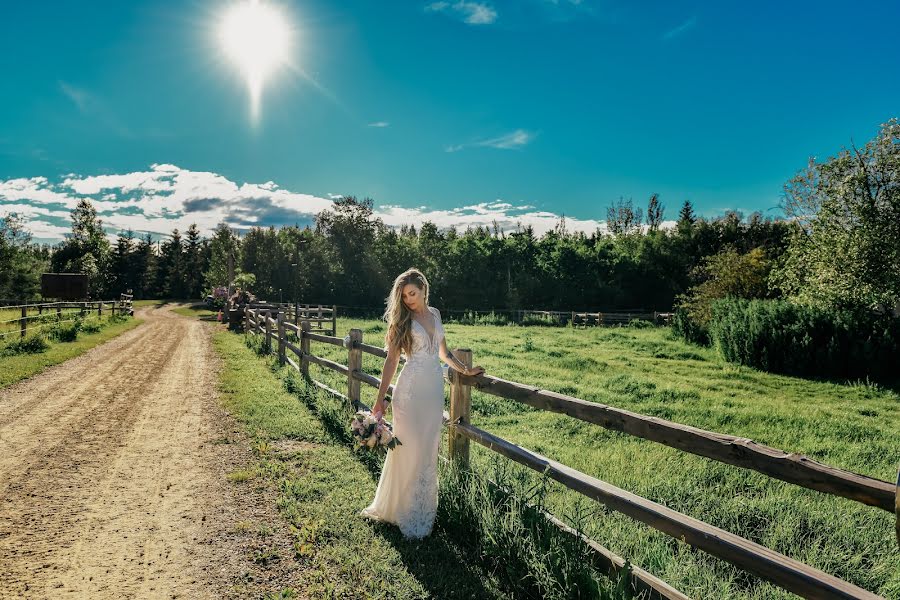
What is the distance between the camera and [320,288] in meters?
49.8

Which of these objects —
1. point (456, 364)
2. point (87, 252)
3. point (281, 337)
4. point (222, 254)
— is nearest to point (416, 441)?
point (456, 364)

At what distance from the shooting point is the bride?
4.27 m

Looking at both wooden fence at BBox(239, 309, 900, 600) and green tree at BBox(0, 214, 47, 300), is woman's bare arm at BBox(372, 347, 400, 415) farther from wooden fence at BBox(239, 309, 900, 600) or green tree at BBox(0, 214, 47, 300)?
green tree at BBox(0, 214, 47, 300)

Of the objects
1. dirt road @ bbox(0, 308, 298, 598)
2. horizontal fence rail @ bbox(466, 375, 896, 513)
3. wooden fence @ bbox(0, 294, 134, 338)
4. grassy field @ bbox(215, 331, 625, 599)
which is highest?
horizontal fence rail @ bbox(466, 375, 896, 513)

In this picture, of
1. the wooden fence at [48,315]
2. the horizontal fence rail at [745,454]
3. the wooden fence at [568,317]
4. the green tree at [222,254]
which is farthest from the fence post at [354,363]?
the green tree at [222,254]

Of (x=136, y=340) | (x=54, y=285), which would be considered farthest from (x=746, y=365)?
(x=54, y=285)

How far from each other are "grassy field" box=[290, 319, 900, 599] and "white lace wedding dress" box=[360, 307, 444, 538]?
1177 mm

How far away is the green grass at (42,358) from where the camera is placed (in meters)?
11.1

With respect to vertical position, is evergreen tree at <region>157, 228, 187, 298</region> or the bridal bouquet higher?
evergreen tree at <region>157, 228, 187, 298</region>

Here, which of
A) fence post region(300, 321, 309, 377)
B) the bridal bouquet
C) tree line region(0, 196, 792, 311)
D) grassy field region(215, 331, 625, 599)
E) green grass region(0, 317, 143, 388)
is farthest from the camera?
tree line region(0, 196, 792, 311)

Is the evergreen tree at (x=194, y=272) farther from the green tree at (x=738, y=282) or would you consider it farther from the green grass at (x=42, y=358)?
the green tree at (x=738, y=282)

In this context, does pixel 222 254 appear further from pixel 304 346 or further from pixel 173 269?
pixel 304 346

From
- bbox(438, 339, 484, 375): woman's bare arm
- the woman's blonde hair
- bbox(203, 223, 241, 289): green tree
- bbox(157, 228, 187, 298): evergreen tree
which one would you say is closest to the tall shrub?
bbox(438, 339, 484, 375): woman's bare arm

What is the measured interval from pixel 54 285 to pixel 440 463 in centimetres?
4785
